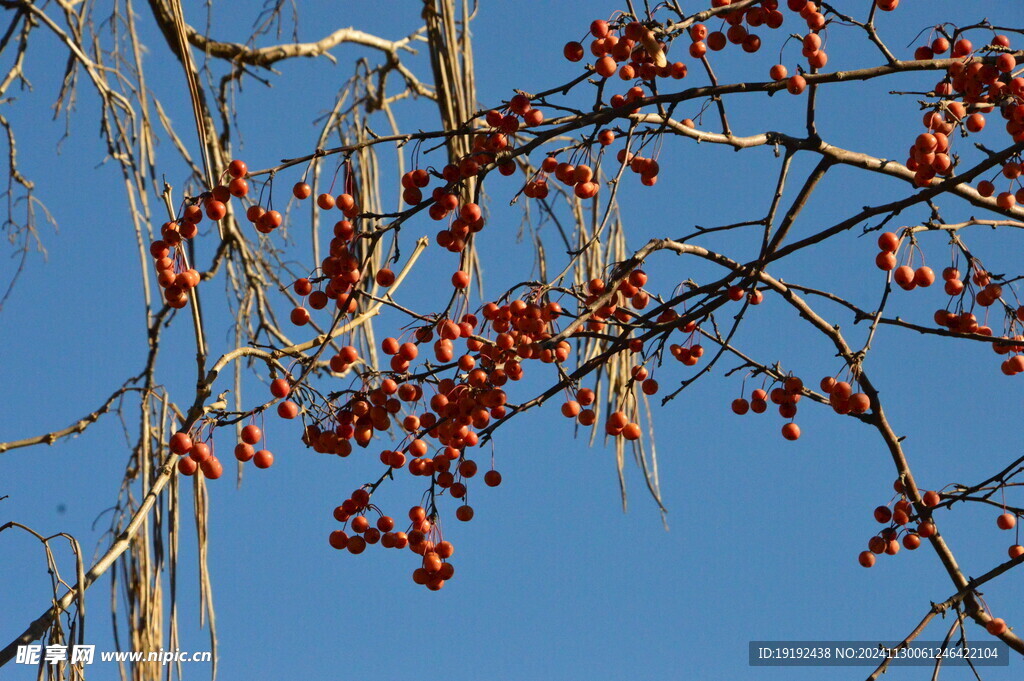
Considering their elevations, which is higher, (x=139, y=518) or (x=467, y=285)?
(x=467, y=285)

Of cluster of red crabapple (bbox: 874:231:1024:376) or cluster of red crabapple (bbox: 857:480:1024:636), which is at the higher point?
cluster of red crabapple (bbox: 874:231:1024:376)

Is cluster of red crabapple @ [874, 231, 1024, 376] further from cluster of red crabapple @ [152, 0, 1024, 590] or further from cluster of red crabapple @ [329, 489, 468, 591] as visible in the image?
cluster of red crabapple @ [329, 489, 468, 591]

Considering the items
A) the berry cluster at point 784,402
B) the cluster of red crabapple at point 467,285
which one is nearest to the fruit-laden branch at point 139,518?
the cluster of red crabapple at point 467,285

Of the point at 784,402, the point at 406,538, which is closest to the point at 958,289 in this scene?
the point at 784,402

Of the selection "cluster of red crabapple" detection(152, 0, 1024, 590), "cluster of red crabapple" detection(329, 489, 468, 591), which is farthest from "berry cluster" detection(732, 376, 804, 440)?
"cluster of red crabapple" detection(329, 489, 468, 591)

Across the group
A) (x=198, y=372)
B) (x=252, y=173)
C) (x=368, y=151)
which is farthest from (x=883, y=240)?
(x=368, y=151)

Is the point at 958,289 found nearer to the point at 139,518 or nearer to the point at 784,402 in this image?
the point at 784,402

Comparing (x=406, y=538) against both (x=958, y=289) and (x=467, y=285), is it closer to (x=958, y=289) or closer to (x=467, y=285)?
(x=467, y=285)

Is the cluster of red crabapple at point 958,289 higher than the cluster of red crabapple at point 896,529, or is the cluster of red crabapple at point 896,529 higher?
the cluster of red crabapple at point 958,289

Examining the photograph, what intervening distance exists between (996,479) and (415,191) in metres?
1.07

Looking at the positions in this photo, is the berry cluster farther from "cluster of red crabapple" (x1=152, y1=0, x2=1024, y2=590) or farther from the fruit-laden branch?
the fruit-laden branch

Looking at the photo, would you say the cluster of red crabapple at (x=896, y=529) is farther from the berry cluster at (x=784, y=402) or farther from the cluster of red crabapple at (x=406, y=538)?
the cluster of red crabapple at (x=406, y=538)

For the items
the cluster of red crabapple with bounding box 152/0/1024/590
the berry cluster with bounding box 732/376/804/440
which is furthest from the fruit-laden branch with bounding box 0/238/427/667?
the berry cluster with bounding box 732/376/804/440

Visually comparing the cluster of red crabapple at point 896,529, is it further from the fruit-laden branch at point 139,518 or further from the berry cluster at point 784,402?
the fruit-laden branch at point 139,518
